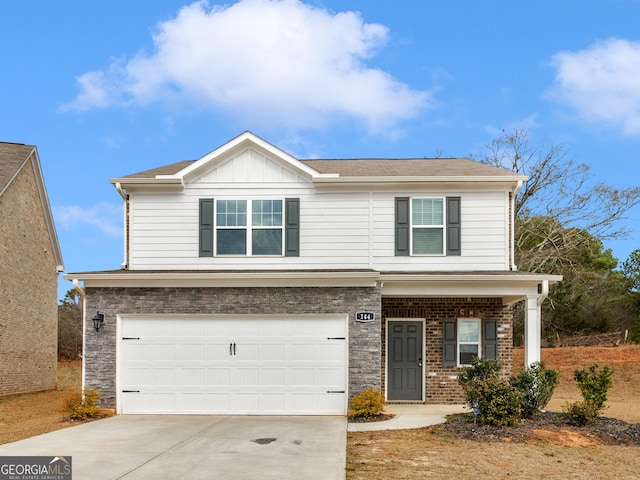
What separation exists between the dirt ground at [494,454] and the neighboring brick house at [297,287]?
302 centimetres

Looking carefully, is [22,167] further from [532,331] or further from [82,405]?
[532,331]

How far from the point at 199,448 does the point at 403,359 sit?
7.43m

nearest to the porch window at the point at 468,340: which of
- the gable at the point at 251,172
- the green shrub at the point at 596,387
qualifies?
the green shrub at the point at 596,387

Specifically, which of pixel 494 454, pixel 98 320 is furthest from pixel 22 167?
pixel 494 454

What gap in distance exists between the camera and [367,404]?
1394 cm

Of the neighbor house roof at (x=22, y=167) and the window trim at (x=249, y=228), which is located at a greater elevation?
the neighbor house roof at (x=22, y=167)

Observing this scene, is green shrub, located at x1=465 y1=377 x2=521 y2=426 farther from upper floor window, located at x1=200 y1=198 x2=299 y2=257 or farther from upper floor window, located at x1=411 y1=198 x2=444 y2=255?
upper floor window, located at x1=200 y1=198 x2=299 y2=257

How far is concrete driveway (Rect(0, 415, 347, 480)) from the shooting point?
873 cm

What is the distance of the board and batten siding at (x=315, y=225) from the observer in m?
16.2

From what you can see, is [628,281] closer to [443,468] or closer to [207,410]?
[207,410]

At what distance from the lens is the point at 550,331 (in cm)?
3459

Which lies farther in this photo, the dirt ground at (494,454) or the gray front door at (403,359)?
the gray front door at (403,359)

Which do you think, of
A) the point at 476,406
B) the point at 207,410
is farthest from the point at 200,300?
the point at 476,406

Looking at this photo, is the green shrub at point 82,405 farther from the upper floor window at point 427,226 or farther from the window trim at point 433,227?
the window trim at point 433,227
